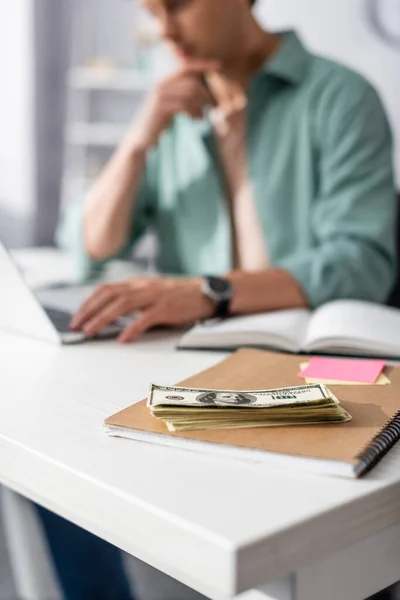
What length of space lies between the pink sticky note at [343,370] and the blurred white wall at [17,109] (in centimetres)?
387

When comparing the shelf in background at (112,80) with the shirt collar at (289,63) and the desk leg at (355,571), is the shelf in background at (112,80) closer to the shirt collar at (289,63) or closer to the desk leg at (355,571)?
the shirt collar at (289,63)

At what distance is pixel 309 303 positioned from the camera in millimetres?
1458

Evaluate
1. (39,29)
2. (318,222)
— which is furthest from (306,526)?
(39,29)

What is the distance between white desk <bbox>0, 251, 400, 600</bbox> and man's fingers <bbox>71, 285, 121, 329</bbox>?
0.41 metres

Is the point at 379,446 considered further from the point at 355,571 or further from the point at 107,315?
the point at 107,315

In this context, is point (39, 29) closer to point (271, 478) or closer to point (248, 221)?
point (248, 221)

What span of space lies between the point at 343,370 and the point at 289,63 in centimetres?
93

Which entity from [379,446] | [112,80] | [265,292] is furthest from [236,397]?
[112,80]

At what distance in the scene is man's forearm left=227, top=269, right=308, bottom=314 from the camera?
4.52 feet

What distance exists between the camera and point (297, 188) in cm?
176

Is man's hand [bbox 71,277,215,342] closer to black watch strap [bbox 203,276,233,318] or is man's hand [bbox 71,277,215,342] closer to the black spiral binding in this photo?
black watch strap [bbox 203,276,233,318]

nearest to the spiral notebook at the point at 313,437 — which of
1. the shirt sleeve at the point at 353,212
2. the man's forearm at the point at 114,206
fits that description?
the shirt sleeve at the point at 353,212

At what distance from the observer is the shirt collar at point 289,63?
1725 mm

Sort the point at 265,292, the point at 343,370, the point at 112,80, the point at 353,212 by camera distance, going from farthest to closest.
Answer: the point at 112,80, the point at 353,212, the point at 265,292, the point at 343,370
